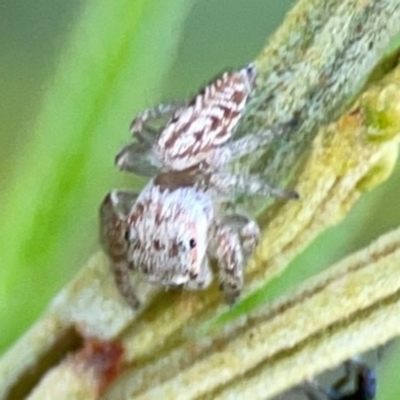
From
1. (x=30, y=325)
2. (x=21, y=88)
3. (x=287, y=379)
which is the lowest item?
(x=287, y=379)

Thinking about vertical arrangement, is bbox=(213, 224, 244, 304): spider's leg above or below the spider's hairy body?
below

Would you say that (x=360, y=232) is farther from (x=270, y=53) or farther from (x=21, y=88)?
(x=21, y=88)

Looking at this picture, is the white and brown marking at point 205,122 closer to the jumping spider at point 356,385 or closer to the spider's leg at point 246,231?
the spider's leg at point 246,231

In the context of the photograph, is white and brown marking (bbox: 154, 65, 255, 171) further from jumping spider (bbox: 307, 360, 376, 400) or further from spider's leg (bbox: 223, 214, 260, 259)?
jumping spider (bbox: 307, 360, 376, 400)

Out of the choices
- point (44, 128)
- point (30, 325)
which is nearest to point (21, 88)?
point (44, 128)

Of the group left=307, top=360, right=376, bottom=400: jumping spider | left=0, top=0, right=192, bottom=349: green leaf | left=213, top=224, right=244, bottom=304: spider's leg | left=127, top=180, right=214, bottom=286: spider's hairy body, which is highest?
left=0, top=0, right=192, bottom=349: green leaf

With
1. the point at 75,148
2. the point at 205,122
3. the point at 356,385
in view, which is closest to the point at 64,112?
the point at 75,148

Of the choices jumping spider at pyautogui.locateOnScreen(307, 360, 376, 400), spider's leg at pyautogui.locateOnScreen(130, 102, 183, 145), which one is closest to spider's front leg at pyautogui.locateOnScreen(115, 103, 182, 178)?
spider's leg at pyautogui.locateOnScreen(130, 102, 183, 145)
